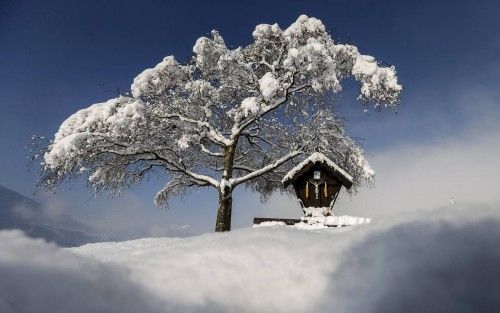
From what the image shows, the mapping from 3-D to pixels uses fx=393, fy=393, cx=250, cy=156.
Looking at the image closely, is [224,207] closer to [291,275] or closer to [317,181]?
[317,181]

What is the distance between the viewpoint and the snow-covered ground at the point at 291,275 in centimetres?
150

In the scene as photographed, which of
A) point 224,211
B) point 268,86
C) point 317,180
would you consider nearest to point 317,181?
point 317,180

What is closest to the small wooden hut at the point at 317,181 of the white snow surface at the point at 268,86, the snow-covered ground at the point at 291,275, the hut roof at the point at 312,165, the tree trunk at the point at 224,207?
the hut roof at the point at 312,165

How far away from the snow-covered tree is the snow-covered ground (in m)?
10.7

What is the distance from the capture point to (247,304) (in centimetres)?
168

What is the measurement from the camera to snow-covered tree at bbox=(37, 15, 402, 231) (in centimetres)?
1307

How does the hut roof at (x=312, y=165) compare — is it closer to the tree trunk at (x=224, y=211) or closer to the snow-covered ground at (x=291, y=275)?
the tree trunk at (x=224, y=211)

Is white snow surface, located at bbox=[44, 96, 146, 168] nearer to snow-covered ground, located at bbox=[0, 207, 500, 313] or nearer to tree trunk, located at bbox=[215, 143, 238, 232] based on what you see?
tree trunk, located at bbox=[215, 143, 238, 232]

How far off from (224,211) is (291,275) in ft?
40.6

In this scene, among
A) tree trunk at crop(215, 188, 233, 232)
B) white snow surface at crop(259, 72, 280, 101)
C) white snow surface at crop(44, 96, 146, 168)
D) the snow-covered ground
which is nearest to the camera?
the snow-covered ground

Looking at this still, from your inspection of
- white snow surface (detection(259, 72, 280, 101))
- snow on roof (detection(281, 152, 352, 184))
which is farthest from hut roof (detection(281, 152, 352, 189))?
white snow surface (detection(259, 72, 280, 101))

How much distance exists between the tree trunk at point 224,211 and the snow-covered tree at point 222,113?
0.04 m

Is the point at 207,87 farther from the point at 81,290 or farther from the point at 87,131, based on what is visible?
the point at 81,290

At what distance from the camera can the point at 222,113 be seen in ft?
50.7
